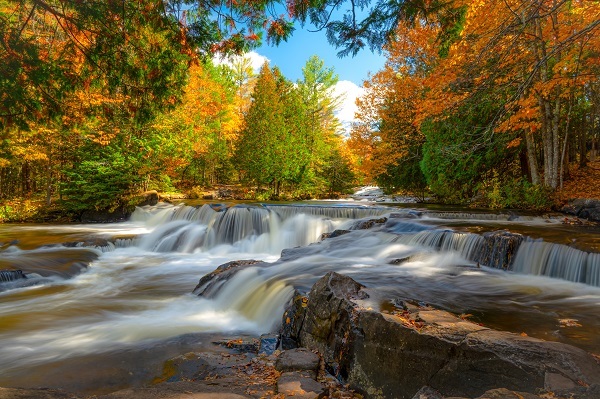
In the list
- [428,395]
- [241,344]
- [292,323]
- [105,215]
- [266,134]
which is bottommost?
[241,344]

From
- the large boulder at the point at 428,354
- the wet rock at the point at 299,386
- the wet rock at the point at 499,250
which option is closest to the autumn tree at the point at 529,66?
the wet rock at the point at 499,250

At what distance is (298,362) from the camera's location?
3.35 m

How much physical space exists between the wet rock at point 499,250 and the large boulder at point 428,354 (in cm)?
396

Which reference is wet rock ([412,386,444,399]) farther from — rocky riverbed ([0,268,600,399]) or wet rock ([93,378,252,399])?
wet rock ([93,378,252,399])

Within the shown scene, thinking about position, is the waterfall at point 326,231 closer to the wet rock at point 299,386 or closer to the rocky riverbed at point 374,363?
the rocky riverbed at point 374,363

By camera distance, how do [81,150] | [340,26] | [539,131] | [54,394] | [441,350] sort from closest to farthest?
[54,394] → [441,350] → [340,26] → [539,131] → [81,150]

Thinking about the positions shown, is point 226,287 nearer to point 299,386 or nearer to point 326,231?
point 299,386

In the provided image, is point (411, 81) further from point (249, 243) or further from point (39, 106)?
point (39, 106)

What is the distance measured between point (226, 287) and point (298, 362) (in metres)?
3.28

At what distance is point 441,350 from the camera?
282 centimetres

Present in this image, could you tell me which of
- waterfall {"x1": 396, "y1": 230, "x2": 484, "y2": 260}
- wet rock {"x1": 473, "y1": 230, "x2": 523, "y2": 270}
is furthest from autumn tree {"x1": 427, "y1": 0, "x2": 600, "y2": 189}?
waterfall {"x1": 396, "y1": 230, "x2": 484, "y2": 260}

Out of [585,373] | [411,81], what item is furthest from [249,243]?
[411,81]

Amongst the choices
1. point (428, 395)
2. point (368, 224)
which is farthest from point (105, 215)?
point (428, 395)

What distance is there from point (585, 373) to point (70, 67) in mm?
6978
